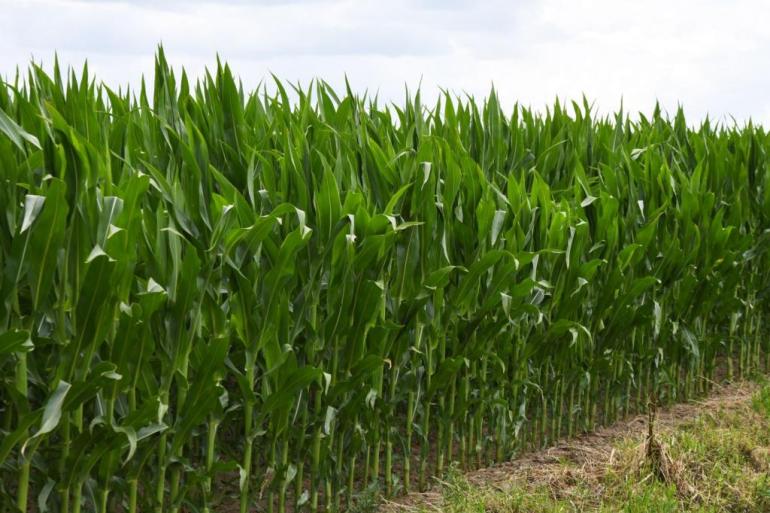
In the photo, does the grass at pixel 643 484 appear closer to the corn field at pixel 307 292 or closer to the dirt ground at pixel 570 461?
the dirt ground at pixel 570 461

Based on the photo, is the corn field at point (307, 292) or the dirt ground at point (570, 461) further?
the dirt ground at point (570, 461)

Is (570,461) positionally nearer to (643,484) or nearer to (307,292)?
(643,484)

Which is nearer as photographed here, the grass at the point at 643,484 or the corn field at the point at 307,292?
the corn field at the point at 307,292

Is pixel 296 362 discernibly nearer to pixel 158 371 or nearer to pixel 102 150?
pixel 158 371

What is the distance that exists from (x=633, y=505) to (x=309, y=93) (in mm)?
2477

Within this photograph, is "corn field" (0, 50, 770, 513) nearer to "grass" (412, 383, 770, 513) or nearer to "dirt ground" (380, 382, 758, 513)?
"dirt ground" (380, 382, 758, 513)

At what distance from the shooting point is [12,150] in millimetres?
2961

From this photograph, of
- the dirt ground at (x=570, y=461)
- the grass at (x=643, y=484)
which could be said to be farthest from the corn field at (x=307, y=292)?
the grass at (x=643, y=484)

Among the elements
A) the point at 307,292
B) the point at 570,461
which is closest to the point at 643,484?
the point at 570,461

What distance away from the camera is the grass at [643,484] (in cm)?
441

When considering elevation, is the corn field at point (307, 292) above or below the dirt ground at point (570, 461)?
above

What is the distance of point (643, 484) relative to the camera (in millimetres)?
4750

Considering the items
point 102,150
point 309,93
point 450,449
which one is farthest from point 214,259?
point 450,449

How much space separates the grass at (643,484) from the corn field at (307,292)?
0.30 m
